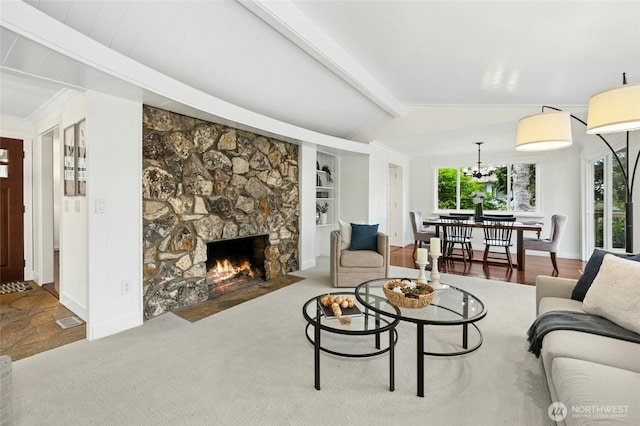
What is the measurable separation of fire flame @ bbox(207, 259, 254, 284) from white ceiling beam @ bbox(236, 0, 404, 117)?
2889 millimetres

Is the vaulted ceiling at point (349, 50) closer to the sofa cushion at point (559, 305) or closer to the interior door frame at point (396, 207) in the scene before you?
the sofa cushion at point (559, 305)

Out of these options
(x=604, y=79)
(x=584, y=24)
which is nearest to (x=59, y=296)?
(x=584, y=24)

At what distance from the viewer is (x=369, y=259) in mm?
3869

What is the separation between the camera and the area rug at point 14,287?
12.0 feet

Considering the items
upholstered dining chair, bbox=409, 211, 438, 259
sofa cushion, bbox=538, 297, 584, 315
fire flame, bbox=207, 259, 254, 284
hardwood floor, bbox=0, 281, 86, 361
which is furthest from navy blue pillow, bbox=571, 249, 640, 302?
hardwood floor, bbox=0, 281, 86, 361

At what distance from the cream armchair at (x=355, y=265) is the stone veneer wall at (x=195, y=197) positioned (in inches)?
41.8

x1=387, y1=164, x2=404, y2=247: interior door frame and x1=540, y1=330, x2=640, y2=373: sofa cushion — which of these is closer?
x1=540, y1=330, x2=640, y2=373: sofa cushion

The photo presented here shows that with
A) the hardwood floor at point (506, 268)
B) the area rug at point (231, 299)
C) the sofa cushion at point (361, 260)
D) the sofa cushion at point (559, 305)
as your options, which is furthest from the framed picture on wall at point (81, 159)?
the hardwood floor at point (506, 268)

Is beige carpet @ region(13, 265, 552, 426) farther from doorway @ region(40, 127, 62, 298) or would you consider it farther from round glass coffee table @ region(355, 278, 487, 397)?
doorway @ region(40, 127, 62, 298)

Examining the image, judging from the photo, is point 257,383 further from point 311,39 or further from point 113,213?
point 311,39

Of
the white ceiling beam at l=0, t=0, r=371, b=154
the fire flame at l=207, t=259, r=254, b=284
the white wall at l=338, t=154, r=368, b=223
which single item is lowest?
the fire flame at l=207, t=259, r=254, b=284

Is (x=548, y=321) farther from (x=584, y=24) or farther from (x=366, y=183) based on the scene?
(x=366, y=183)

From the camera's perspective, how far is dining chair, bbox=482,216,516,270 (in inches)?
198

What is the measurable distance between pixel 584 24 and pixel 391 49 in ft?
4.95
